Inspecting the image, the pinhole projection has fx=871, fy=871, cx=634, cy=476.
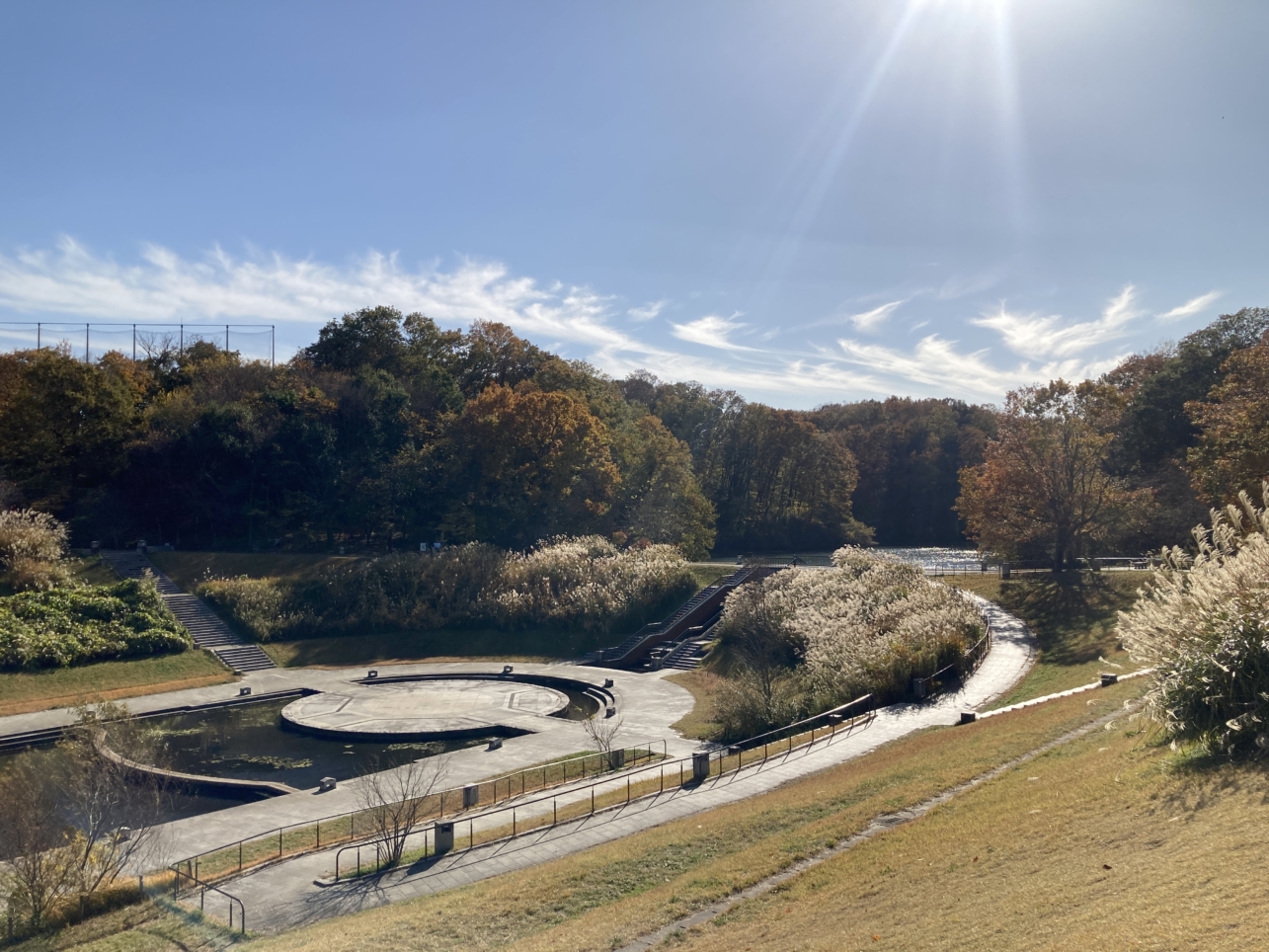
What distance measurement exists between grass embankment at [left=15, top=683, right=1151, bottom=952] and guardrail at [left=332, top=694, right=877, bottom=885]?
79.6 inches

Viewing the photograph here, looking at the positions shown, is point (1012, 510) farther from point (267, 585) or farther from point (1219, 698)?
point (267, 585)

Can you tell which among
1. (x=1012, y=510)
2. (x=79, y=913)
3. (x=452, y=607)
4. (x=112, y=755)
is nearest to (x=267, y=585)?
(x=452, y=607)

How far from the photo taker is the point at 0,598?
32.2 metres

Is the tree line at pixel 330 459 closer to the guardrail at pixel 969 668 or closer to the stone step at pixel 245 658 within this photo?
the stone step at pixel 245 658

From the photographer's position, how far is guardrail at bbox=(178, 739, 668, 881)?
1450 cm

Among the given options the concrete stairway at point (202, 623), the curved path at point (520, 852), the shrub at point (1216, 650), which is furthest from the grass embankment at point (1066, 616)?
the concrete stairway at point (202, 623)

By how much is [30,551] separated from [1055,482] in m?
42.7

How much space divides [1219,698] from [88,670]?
33.2 meters

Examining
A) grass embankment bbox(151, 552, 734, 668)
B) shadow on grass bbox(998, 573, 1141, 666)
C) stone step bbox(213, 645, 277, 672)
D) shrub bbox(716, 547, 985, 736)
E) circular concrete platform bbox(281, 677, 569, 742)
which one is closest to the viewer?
shrub bbox(716, 547, 985, 736)

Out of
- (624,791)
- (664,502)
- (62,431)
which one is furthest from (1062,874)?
(62,431)

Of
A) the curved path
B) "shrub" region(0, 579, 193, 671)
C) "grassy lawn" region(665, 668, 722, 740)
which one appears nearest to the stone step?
"shrub" region(0, 579, 193, 671)

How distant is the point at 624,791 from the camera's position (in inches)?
687

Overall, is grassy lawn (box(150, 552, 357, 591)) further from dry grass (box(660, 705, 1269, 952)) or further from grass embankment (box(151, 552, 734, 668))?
dry grass (box(660, 705, 1269, 952))

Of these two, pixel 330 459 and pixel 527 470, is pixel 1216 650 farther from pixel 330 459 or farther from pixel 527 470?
pixel 330 459
